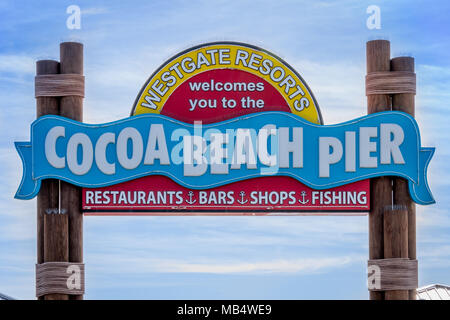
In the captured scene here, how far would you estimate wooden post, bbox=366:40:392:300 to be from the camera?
13.5 m

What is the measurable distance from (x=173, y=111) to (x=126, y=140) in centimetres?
96

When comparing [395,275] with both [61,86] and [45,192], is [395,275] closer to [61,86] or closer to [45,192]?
[45,192]

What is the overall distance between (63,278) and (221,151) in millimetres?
3364

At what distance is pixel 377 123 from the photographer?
44.1 feet

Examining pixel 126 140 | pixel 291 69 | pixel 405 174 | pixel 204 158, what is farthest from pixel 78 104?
pixel 405 174

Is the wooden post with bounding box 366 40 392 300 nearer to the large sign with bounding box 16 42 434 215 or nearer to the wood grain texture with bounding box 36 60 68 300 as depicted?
the large sign with bounding box 16 42 434 215

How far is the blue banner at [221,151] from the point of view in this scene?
525 inches

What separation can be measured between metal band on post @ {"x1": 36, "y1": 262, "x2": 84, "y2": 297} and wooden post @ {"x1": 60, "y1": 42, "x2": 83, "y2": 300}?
0.15 m

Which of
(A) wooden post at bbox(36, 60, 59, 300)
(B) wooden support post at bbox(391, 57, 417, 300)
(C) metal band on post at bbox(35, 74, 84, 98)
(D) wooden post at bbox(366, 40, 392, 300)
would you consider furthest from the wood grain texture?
(B) wooden support post at bbox(391, 57, 417, 300)

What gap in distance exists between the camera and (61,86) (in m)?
13.5

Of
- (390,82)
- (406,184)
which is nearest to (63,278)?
(406,184)
